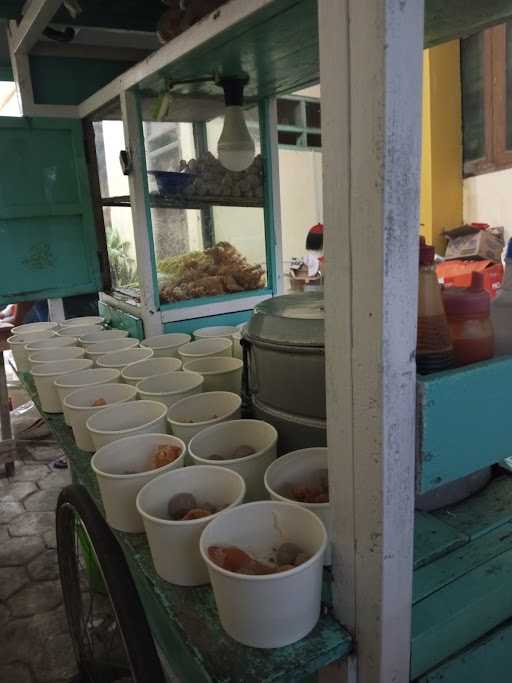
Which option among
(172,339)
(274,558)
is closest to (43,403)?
(172,339)

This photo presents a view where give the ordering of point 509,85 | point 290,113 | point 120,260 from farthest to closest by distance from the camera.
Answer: point 290,113 → point 509,85 → point 120,260

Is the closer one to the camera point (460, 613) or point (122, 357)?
point (460, 613)

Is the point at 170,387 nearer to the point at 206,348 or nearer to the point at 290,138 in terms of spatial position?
the point at 206,348

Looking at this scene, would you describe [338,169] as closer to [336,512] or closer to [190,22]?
[336,512]

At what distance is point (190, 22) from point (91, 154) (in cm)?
113

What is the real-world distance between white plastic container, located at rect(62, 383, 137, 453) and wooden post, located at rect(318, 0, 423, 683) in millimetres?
863

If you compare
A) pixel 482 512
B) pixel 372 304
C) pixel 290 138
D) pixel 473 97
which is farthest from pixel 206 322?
pixel 290 138

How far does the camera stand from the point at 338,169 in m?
0.70

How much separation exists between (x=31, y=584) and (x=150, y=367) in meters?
1.51

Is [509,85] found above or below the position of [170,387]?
above

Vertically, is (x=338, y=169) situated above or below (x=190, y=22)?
below

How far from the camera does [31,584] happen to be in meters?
2.56

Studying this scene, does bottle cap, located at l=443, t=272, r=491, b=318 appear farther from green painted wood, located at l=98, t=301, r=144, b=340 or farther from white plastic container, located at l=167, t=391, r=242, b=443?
green painted wood, located at l=98, t=301, r=144, b=340

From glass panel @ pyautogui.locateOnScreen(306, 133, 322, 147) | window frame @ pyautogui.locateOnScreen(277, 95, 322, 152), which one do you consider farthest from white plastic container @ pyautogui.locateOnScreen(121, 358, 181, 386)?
glass panel @ pyautogui.locateOnScreen(306, 133, 322, 147)
